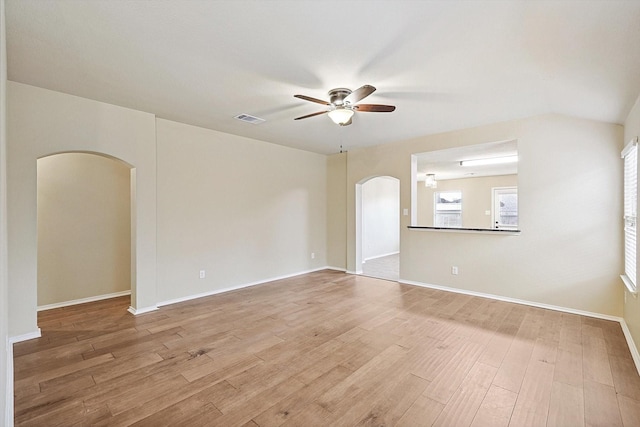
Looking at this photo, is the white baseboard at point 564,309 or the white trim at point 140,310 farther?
the white trim at point 140,310

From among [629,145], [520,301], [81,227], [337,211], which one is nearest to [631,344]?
[520,301]

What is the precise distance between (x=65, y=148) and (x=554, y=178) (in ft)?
20.4

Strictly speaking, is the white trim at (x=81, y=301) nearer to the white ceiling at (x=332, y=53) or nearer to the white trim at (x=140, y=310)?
the white trim at (x=140, y=310)

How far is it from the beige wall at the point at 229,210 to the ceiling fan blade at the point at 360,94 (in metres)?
2.80

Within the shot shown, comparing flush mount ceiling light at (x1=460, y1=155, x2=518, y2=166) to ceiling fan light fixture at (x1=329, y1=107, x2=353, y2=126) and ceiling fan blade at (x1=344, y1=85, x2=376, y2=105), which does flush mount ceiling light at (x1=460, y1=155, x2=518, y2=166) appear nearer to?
ceiling fan light fixture at (x1=329, y1=107, x2=353, y2=126)

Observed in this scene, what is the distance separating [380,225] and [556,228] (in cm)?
490

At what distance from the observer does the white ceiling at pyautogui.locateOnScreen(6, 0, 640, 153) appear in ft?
6.14

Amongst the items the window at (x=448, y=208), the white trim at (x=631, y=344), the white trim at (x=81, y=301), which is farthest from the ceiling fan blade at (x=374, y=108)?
the window at (x=448, y=208)

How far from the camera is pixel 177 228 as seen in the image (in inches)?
171

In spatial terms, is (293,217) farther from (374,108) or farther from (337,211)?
(374,108)

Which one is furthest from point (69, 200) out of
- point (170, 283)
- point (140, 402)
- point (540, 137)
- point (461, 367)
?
point (540, 137)

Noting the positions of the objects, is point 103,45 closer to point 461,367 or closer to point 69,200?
point 69,200

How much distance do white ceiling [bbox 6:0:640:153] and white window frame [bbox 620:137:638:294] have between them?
49cm

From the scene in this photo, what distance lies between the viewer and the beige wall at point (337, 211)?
21.4ft
